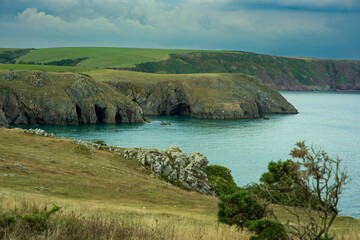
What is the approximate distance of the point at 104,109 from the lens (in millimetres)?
118875

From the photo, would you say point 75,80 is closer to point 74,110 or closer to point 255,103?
point 74,110

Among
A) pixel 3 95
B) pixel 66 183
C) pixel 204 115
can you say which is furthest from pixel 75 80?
pixel 66 183

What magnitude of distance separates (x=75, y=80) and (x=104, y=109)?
15.2 m

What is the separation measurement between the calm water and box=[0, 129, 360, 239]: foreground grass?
23.4m

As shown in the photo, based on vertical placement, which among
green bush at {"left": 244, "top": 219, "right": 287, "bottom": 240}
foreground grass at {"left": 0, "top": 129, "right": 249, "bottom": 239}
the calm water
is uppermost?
green bush at {"left": 244, "top": 219, "right": 287, "bottom": 240}

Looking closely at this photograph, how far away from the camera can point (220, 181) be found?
4378 cm

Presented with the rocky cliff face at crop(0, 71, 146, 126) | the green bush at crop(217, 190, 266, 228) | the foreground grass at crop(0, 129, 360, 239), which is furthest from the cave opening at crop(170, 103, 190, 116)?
the green bush at crop(217, 190, 266, 228)

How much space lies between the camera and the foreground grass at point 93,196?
1059 centimetres

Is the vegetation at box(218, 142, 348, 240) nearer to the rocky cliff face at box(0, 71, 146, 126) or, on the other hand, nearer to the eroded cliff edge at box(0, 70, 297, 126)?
the eroded cliff edge at box(0, 70, 297, 126)

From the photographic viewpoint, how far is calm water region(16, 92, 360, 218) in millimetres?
62825

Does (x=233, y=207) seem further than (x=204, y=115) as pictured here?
No

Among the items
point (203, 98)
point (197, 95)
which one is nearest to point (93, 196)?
point (203, 98)

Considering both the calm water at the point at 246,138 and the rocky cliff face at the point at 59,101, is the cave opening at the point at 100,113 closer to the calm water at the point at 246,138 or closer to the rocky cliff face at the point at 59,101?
the rocky cliff face at the point at 59,101

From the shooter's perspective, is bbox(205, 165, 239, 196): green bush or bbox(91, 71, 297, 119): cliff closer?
bbox(205, 165, 239, 196): green bush
